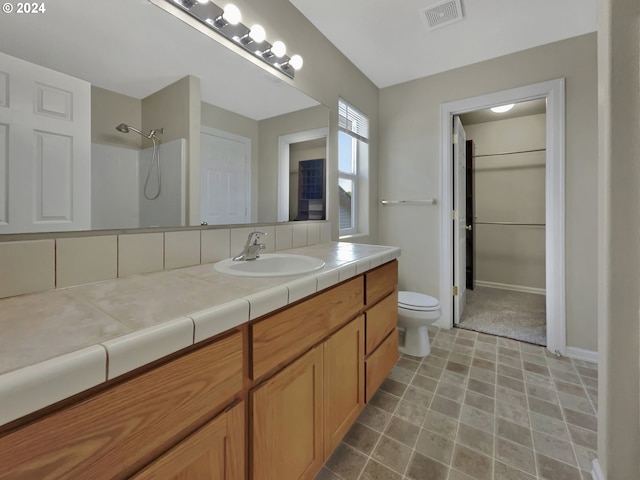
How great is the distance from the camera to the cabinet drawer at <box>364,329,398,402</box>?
134cm

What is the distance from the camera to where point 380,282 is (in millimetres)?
1427

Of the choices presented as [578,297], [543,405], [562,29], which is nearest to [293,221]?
[543,405]

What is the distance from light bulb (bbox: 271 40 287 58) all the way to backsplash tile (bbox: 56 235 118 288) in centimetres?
127

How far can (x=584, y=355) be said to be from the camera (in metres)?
1.99

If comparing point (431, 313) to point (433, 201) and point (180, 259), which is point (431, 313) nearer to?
point (433, 201)

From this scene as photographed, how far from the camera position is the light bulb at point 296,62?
1.64 meters

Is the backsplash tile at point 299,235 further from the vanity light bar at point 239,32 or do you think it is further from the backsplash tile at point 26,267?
the backsplash tile at point 26,267

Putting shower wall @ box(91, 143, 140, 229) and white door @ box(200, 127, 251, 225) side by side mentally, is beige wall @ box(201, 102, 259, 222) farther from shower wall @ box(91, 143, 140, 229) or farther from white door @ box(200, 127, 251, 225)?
shower wall @ box(91, 143, 140, 229)

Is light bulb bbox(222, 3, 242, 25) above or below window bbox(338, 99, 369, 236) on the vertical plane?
above

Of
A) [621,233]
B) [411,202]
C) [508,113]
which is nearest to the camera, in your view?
[621,233]

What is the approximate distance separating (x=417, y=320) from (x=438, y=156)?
149 cm

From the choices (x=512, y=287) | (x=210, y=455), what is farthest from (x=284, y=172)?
(x=512, y=287)

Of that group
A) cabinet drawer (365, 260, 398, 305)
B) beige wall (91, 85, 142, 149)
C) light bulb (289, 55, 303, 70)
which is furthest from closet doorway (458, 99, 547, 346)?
beige wall (91, 85, 142, 149)

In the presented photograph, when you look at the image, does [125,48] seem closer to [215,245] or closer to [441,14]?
[215,245]
